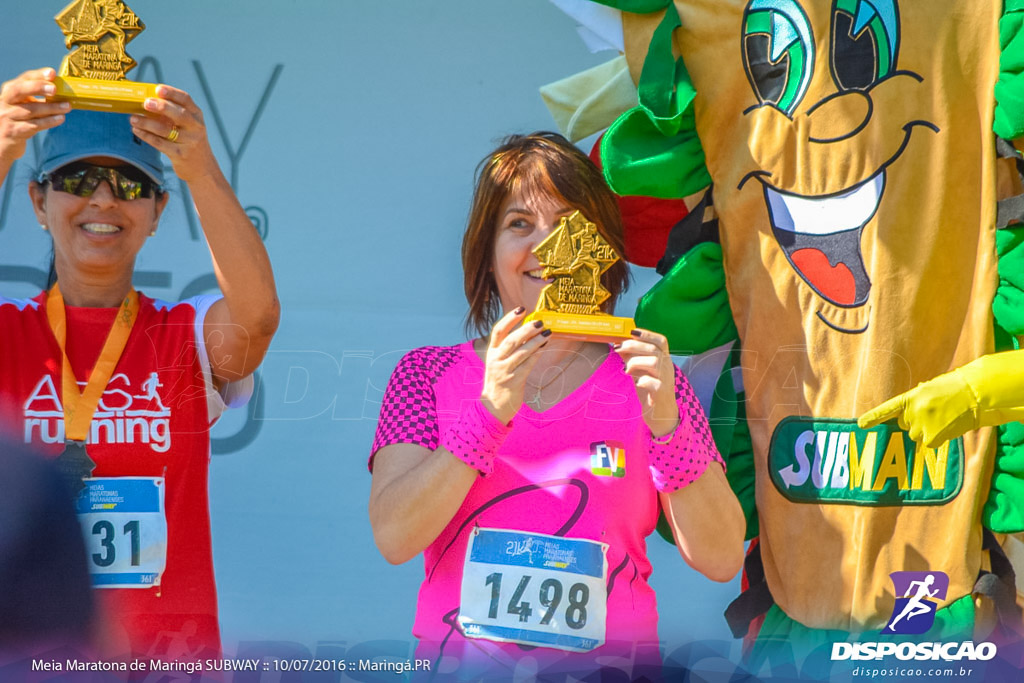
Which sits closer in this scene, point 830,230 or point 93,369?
point 93,369

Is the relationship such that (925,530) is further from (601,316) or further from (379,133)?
(379,133)

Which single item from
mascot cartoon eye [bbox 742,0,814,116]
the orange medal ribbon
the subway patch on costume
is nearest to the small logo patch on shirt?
the subway patch on costume

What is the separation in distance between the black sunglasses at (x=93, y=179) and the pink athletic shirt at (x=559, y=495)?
581 mm

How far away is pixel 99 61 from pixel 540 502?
3.40ft

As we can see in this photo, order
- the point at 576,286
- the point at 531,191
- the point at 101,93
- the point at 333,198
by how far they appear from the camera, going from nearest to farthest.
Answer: the point at 101,93 → the point at 576,286 → the point at 531,191 → the point at 333,198

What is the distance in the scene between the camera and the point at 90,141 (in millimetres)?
1936

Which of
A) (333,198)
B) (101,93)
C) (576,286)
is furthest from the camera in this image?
(333,198)

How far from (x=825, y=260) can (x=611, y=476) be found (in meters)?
0.61

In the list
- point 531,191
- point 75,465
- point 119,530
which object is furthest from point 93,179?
point 531,191

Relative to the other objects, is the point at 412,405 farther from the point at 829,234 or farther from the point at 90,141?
the point at 829,234

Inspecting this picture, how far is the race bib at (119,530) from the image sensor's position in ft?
6.22

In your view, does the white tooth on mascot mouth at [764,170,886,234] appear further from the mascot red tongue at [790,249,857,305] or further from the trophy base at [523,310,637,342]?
the trophy base at [523,310,637,342]

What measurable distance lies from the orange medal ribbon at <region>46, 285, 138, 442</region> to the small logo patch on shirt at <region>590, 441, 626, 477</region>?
848mm

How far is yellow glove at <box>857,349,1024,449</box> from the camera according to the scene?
1.89 metres
